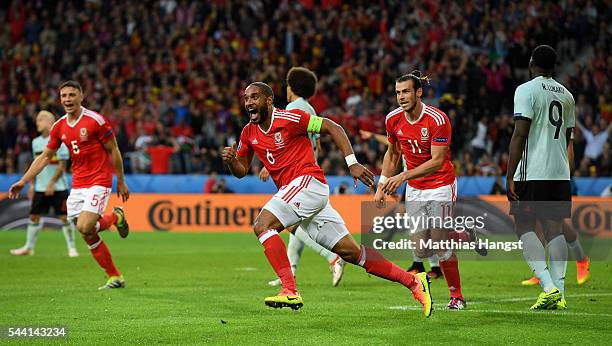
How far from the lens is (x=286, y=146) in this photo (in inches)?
368

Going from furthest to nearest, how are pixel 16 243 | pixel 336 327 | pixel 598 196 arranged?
1. pixel 598 196
2. pixel 16 243
3. pixel 336 327

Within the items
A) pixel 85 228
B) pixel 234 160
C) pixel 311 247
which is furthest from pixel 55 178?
pixel 234 160

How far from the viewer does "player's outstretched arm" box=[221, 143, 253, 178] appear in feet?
30.2

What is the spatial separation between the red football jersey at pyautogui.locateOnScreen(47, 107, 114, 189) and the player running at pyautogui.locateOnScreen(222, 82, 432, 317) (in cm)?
337

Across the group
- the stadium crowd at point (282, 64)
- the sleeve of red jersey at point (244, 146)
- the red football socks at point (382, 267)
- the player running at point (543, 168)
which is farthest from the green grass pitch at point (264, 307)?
the stadium crowd at point (282, 64)

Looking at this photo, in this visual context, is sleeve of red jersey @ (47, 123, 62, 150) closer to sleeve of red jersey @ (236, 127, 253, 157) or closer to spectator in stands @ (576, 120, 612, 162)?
sleeve of red jersey @ (236, 127, 253, 157)

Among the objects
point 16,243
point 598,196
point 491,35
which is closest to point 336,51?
point 491,35

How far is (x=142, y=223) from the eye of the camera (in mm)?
22875

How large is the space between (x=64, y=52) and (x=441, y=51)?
11333mm

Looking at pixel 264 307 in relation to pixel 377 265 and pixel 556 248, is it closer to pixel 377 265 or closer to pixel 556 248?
pixel 377 265

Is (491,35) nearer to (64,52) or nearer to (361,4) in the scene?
(361,4)

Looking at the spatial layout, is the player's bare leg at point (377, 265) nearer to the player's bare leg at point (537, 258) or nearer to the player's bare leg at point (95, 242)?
the player's bare leg at point (537, 258)

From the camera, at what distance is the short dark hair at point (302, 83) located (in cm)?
1256

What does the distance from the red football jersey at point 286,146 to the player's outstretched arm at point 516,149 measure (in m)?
1.78
